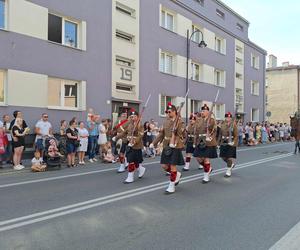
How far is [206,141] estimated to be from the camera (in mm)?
9617

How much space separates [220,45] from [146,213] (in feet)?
85.0

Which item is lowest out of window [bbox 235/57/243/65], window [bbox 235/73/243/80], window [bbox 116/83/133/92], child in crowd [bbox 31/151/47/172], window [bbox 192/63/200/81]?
child in crowd [bbox 31/151/47/172]

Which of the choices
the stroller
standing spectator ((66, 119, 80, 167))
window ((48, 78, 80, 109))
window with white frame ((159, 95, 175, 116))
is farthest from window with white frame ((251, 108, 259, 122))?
the stroller

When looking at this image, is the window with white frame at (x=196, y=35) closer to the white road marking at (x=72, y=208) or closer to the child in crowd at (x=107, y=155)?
the child in crowd at (x=107, y=155)

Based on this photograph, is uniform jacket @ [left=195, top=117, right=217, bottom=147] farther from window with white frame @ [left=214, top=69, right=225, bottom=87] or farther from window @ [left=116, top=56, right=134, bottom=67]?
window with white frame @ [left=214, top=69, right=225, bottom=87]

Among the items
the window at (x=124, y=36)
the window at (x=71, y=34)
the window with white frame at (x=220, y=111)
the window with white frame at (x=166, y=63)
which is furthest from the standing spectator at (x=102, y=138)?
the window with white frame at (x=220, y=111)

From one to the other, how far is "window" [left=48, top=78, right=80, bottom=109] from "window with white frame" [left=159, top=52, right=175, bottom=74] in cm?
747

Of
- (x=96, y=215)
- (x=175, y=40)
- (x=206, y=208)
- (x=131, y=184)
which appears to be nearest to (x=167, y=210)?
(x=206, y=208)

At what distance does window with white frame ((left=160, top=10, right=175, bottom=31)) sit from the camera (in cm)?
2289

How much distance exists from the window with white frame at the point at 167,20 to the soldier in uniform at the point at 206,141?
13.9 metres

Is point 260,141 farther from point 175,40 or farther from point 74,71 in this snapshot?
point 74,71

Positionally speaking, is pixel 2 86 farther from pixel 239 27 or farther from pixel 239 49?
pixel 239 27

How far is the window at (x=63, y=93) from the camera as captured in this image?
1531 centimetres

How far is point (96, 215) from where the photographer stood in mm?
5965
